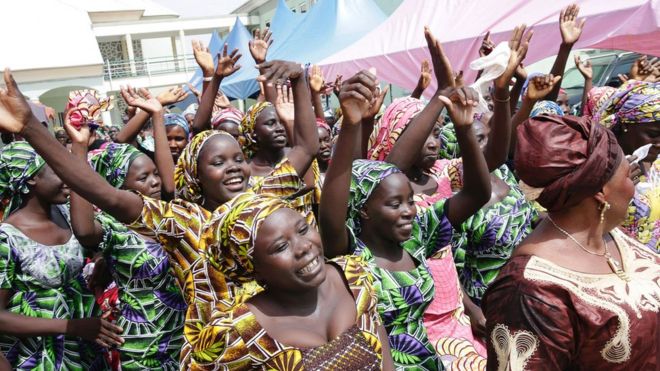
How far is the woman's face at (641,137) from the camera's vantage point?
3438mm

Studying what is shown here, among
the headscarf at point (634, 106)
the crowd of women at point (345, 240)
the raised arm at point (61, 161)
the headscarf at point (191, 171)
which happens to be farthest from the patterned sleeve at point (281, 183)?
the headscarf at point (634, 106)

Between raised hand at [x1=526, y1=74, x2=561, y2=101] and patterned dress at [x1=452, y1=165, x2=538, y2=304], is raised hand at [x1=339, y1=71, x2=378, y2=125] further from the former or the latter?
raised hand at [x1=526, y1=74, x2=561, y2=101]

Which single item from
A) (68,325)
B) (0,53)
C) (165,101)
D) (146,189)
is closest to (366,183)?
(146,189)

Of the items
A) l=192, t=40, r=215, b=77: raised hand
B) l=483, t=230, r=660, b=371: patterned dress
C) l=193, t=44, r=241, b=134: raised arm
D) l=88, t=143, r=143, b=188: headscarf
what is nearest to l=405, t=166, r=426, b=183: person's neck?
l=193, t=44, r=241, b=134: raised arm

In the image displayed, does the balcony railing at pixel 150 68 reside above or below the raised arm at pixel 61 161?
below

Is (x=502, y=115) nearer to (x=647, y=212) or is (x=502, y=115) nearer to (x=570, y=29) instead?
(x=647, y=212)

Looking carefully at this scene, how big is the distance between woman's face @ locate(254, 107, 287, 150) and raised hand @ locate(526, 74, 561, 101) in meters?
1.79

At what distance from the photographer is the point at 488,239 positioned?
10.3 ft

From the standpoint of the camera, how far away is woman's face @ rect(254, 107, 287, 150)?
14.1 ft

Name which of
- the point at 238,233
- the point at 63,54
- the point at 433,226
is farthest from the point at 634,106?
the point at 63,54

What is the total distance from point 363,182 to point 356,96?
0.51m

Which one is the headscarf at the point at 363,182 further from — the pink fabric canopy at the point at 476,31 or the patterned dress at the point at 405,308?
the pink fabric canopy at the point at 476,31

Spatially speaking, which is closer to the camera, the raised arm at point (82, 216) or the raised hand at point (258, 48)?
the raised arm at point (82, 216)

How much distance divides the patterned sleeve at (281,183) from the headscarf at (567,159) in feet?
4.69
